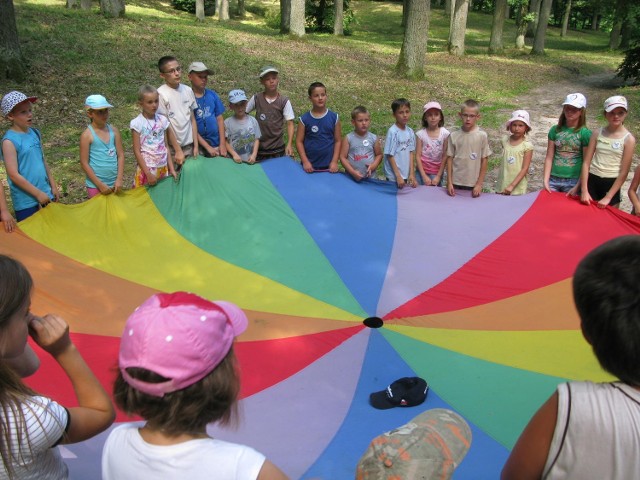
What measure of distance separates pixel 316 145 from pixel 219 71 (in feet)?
24.5

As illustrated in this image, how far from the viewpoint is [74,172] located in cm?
714

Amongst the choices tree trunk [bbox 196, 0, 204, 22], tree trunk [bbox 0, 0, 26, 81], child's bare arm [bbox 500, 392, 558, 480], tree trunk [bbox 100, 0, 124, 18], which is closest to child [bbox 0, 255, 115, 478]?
child's bare arm [bbox 500, 392, 558, 480]

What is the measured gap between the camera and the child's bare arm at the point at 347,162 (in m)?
5.16

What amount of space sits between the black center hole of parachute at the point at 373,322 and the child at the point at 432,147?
1.91m

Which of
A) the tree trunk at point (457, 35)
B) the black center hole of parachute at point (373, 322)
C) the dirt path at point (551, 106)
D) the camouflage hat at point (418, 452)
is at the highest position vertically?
the tree trunk at point (457, 35)

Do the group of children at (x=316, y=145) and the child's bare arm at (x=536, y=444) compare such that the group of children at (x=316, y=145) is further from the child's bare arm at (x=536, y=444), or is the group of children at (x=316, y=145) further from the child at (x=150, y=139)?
the child's bare arm at (x=536, y=444)

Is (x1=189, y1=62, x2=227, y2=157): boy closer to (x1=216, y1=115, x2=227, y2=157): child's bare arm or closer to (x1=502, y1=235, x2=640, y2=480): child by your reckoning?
(x1=216, y1=115, x2=227, y2=157): child's bare arm

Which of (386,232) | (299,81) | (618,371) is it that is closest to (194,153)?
(386,232)

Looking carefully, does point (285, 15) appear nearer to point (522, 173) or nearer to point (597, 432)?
point (522, 173)

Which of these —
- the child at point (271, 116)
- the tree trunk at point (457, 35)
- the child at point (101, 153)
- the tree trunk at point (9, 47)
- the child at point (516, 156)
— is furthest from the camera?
the tree trunk at point (457, 35)

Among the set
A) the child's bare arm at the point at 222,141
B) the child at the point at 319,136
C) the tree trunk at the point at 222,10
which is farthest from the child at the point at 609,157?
the tree trunk at the point at 222,10

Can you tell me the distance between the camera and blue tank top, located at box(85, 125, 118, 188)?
4.73m

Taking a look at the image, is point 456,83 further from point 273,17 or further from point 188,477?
point 273,17

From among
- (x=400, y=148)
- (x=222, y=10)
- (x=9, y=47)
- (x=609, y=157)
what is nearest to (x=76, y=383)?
(x=400, y=148)
